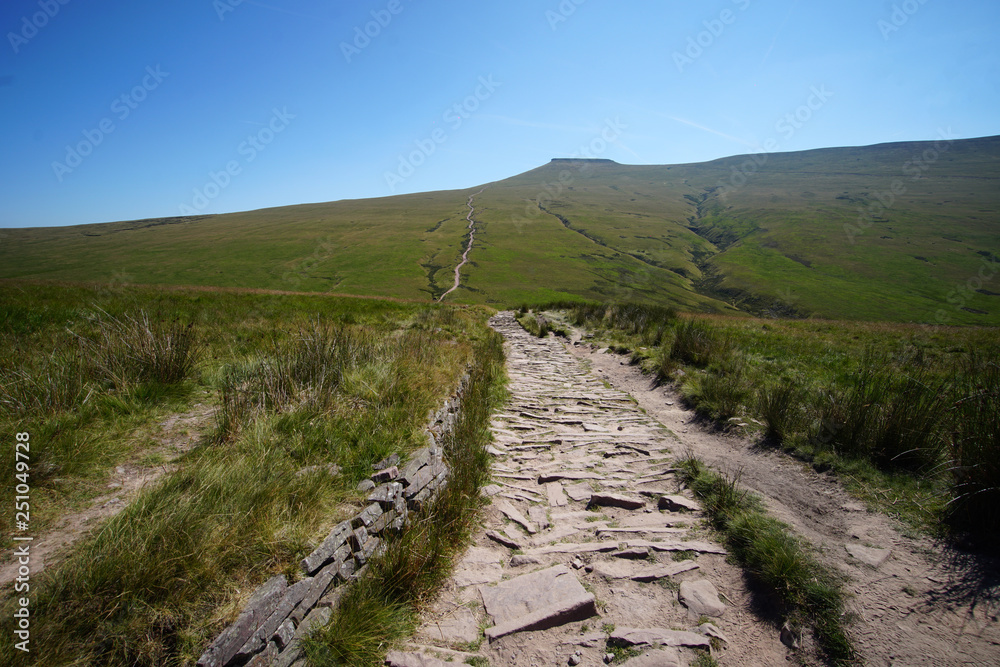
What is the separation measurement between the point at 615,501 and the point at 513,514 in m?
1.15

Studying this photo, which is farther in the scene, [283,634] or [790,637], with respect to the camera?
[790,637]

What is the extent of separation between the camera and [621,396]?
8258 millimetres

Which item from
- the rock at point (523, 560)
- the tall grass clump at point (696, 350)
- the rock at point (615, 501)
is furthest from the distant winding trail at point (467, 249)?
the rock at point (523, 560)

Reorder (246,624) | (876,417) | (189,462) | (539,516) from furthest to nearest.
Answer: (876,417), (539,516), (189,462), (246,624)

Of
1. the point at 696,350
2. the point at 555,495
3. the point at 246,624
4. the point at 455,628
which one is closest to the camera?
the point at 246,624

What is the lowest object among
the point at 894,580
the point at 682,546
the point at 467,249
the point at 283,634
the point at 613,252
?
the point at 682,546

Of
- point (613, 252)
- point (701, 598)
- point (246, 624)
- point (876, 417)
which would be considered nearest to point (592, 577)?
point (701, 598)

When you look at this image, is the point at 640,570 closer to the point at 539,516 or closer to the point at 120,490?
the point at 539,516

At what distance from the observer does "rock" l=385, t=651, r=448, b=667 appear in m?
2.66

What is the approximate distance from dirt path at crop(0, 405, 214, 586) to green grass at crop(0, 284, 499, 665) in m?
0.10

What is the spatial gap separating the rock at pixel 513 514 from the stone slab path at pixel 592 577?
14 mm

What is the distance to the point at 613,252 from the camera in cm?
11031

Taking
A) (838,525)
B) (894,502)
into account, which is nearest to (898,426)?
(894,502)

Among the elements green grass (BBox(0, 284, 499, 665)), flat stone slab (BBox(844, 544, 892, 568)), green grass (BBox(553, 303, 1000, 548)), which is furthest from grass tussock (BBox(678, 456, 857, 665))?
green grass (BBox(0, 284, 499, 665))
